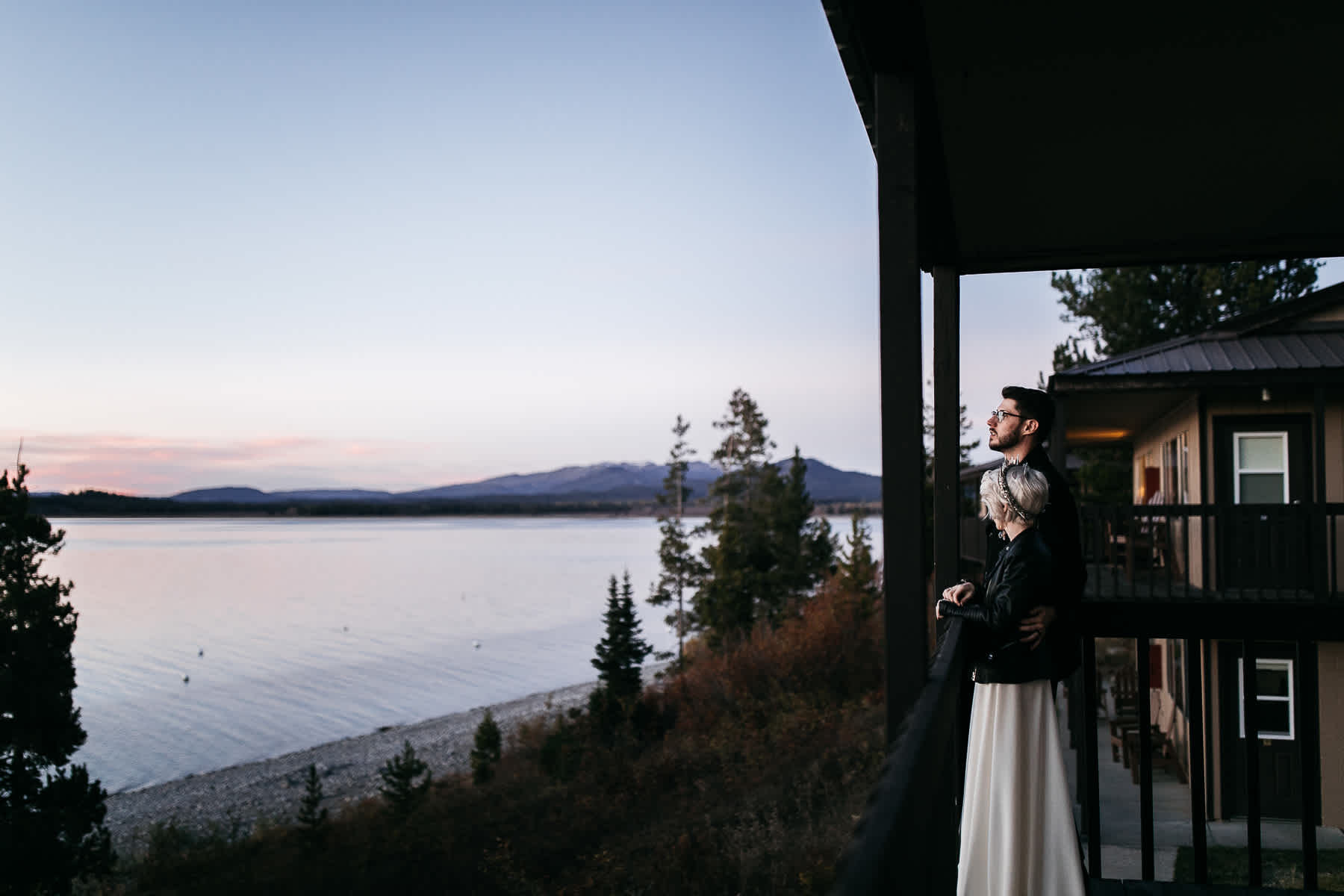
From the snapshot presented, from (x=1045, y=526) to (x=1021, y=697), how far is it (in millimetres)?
490

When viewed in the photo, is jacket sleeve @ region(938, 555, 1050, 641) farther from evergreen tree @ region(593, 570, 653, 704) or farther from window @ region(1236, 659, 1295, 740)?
evergreen tree @ region(593, 570, 653, 704)

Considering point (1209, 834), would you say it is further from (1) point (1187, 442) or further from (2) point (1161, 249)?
(2) point (1161, 249)

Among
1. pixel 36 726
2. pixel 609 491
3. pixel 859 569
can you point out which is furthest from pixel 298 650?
pixel 609 491

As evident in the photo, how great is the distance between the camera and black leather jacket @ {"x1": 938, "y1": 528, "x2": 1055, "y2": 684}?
2510mm

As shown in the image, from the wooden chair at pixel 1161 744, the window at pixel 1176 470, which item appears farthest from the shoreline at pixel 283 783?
the window at pixel 1176 470

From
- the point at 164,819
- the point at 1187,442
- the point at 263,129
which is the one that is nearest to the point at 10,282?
the point at 263,129

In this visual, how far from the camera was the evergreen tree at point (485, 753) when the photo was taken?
2730 centimetres

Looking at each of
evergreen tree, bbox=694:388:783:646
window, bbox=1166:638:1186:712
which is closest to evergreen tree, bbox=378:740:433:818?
evergreen tree, bbox=694:388:783:646

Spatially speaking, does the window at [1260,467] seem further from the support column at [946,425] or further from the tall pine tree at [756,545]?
the tall pine tree at [756,545]

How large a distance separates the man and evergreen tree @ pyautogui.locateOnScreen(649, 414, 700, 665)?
4214cm

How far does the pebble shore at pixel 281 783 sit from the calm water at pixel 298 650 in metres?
1.32

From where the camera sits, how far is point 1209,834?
9.76 meters

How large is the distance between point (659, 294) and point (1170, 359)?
4361 centimetres

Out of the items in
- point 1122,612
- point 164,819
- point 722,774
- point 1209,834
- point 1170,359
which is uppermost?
point 1170,359
